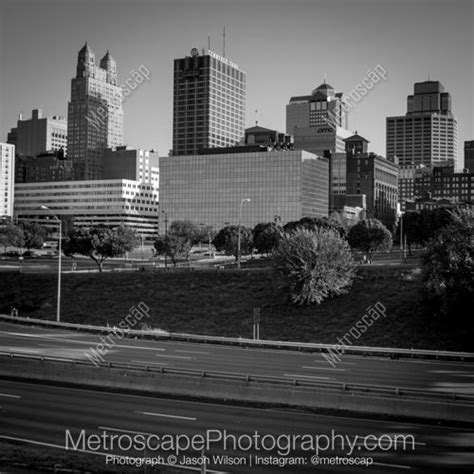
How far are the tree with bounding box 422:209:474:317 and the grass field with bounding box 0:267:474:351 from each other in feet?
5.91

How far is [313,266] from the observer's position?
197 ft

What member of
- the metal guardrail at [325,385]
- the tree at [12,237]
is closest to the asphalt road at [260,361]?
the metal guardrail at [325,385]

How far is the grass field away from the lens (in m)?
52.6

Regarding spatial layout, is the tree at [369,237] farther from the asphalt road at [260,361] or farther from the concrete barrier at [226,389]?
the concrete barrier at [226,389]

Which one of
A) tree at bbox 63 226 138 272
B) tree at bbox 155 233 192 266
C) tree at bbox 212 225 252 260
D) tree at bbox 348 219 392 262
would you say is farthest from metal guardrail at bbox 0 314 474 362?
tree at bbox 348 219 392 262

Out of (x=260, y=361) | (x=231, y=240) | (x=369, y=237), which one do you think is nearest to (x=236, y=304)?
(x=260, y=361)

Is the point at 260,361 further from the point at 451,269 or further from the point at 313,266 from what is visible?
the point at 313,266

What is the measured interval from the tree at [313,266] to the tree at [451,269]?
926cm

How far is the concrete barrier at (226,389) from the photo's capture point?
26.0 m

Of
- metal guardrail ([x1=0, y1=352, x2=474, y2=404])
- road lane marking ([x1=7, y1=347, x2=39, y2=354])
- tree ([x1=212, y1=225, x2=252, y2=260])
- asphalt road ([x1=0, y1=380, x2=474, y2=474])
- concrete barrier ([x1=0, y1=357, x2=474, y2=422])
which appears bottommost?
road lane marking ([x1=7, y1=347, x2=39, y2=354])

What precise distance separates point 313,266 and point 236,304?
9244 mm

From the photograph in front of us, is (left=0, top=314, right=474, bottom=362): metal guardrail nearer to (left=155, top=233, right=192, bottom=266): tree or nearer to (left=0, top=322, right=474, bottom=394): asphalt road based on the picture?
(left=0, top=322, right=474, bottom=394): asphalt road

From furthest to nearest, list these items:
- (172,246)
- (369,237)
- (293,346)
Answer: (369,237), (172,246), (293,346)

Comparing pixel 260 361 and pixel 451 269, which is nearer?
pixel 260 361
